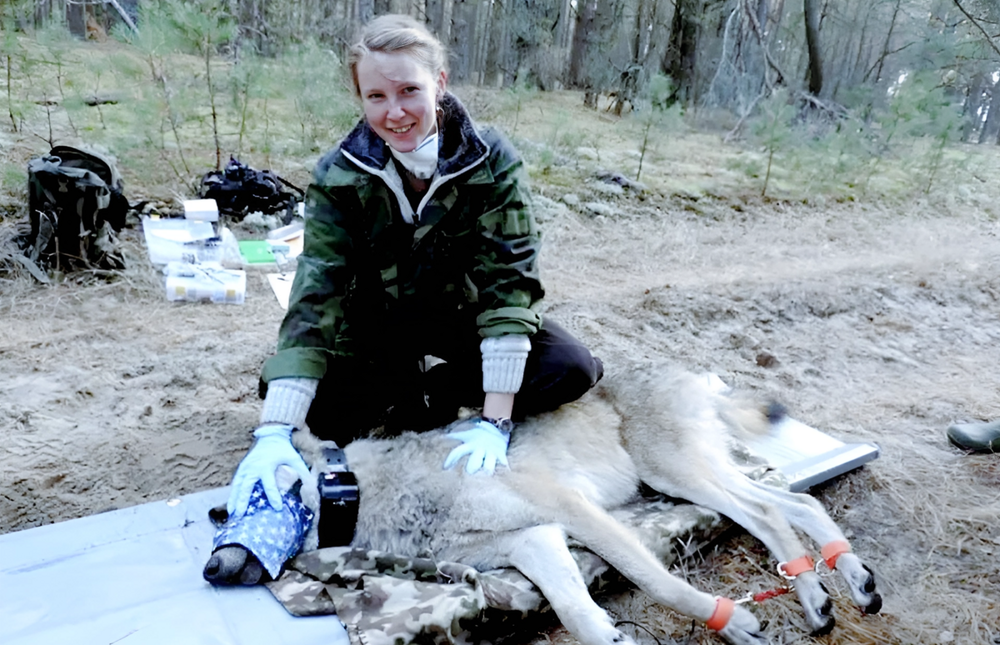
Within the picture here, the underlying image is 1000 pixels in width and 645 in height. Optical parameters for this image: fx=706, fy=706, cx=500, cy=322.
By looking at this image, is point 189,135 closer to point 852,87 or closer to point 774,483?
point 774,483

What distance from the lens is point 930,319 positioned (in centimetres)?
584

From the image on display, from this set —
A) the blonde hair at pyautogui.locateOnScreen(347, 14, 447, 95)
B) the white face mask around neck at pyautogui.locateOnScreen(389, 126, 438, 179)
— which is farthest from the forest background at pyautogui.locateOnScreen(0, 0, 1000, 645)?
the blonde hair at pyautogui.locateOnScreen(347, 14, 447, 95)

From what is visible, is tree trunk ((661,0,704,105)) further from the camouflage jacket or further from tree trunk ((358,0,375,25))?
the camouflage jacket

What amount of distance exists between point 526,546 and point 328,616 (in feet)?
2.28

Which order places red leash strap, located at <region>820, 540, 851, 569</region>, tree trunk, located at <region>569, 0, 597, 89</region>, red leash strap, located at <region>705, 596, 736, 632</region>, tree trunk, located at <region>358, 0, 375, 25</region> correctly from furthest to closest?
tree trunk, located at <region>569, 0, 597, 89</region> → tree trunk, located at <region>358, 0, 375, 25</region> → red leash strap, located at <region>820, 540, 851, 569</region> → red leash strap, located at <region>705, 596, 736, 632</region>

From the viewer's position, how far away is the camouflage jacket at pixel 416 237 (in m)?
2.91

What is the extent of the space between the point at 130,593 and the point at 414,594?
96cm

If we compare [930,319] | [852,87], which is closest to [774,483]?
[930,319]

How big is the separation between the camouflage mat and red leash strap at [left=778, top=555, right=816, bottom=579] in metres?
0.43

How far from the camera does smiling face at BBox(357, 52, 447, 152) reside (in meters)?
2.66

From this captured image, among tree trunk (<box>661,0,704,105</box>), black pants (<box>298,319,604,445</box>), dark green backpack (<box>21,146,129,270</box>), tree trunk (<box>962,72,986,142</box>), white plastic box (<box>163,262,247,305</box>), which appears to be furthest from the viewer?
tree trunk (<box>661,0,704,105</box>)

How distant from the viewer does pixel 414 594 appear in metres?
2.35

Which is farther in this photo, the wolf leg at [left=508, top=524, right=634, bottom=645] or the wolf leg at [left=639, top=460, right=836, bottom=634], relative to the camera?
the wolf leg at [left=639, top=460, right=836, bottom=634]

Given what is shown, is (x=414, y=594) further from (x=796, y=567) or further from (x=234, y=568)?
(x=796, y=567)
